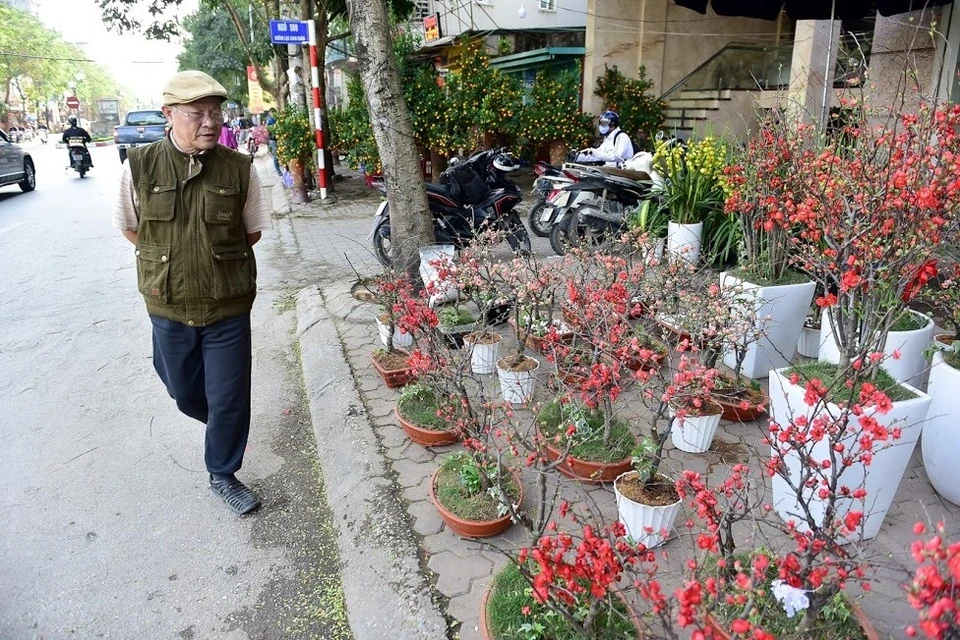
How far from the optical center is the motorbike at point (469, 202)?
6.57 m

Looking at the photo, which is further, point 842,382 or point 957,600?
point 842,382

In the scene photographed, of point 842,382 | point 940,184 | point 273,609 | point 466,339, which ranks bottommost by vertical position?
point 273,609

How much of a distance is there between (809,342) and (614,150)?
4304 mm

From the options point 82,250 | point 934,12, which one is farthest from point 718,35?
point 82,250

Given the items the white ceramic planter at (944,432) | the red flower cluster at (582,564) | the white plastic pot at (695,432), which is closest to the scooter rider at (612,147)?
the white plastic pot at (695,432)

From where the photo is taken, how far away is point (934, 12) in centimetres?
620

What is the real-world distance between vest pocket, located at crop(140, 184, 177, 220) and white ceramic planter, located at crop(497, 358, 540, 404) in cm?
191

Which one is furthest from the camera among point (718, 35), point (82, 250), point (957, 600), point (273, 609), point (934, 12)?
point (718, 35)

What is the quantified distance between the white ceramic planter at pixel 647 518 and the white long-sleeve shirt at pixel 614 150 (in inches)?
235

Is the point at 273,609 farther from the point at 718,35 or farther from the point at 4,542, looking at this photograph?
the point at 718,35

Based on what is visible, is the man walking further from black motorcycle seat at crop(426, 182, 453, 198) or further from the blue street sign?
the blue street sign

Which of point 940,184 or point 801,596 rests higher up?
point 940,184

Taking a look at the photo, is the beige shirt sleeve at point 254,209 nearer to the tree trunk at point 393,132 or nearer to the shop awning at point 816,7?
the tree trunk at point 393,132

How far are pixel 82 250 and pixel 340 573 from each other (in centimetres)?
777
